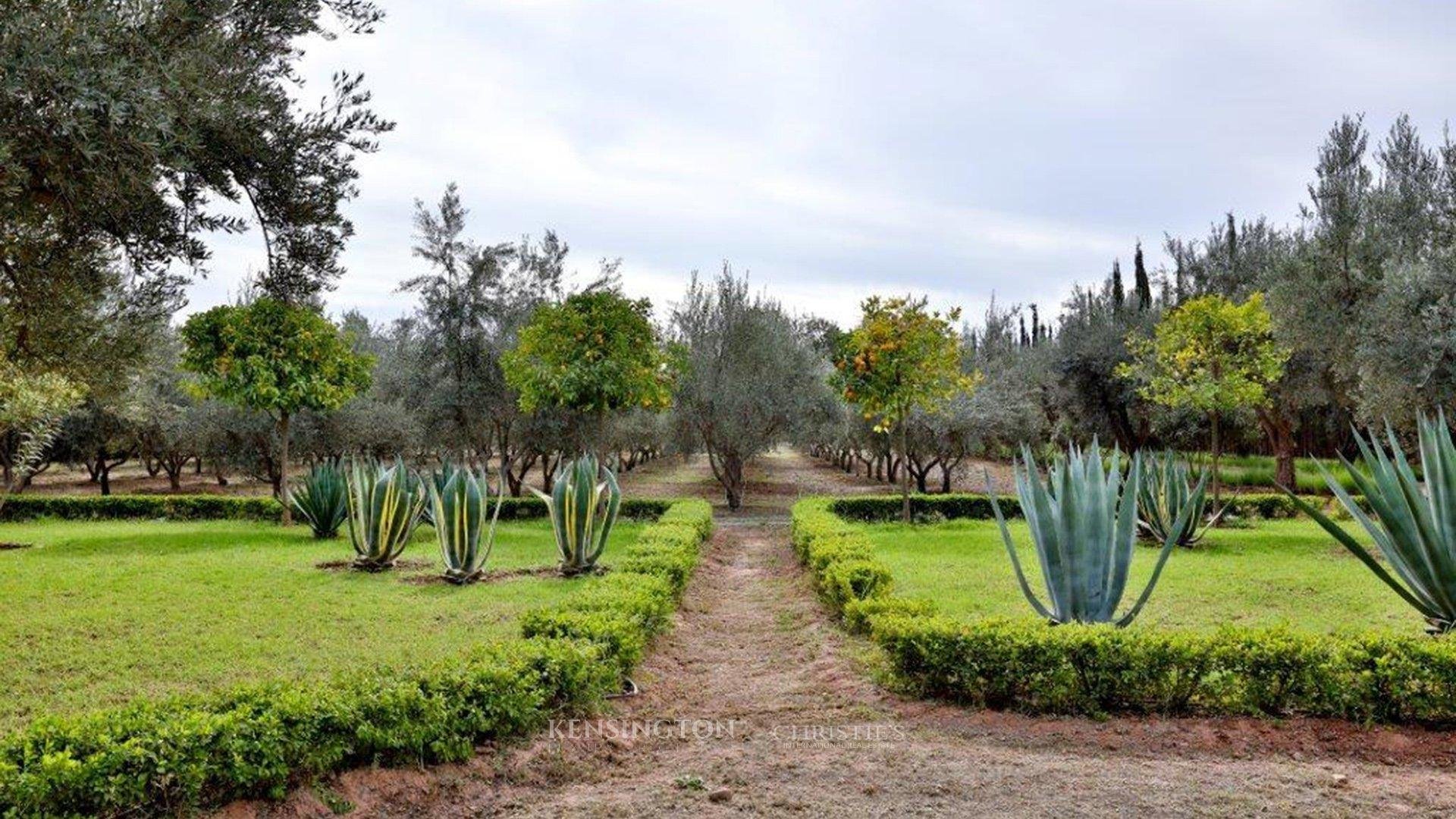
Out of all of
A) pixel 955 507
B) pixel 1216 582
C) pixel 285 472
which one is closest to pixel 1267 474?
pixel 955 507

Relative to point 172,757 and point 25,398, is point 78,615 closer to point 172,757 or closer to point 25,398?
point 25,398

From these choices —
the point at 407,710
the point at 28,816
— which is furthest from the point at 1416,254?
the point at 28,816

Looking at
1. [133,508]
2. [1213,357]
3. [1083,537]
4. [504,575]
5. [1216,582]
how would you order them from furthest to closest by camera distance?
[133,508] < [1213,357] < [504,575] < [1216,582] < [1083,537]

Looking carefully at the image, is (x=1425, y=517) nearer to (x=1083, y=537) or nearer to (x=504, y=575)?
(x=1083, y=537)

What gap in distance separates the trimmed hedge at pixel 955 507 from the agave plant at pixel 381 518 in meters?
9.13

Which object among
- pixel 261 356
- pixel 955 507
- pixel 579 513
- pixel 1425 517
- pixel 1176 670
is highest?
pixel 261 356

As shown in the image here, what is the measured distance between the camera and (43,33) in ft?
15.4

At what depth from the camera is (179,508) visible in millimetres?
20797

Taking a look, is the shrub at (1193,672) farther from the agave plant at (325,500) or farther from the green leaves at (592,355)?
the agave plant at (325,500)

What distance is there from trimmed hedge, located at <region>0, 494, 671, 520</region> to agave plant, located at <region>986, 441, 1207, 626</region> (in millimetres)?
13959

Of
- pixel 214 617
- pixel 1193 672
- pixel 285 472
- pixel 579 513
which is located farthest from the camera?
pixel 285 472

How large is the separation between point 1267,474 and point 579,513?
874 inches

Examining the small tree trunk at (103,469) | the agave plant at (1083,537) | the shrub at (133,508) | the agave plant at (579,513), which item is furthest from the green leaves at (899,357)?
the small tree trunk at (103,469)

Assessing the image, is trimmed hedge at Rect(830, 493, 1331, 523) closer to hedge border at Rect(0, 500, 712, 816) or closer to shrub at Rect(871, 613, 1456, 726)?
shrub at Rect(871, 613, 1456, 726)
